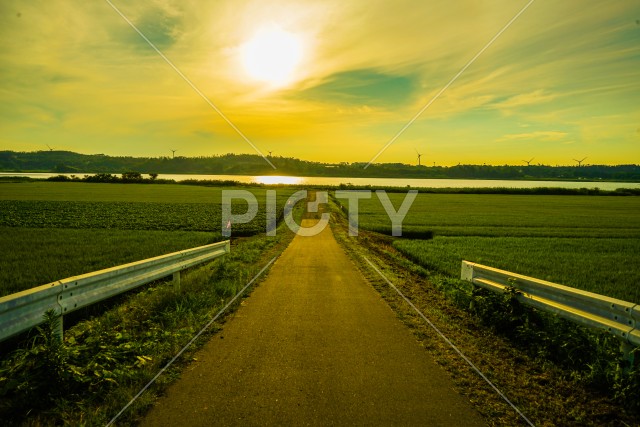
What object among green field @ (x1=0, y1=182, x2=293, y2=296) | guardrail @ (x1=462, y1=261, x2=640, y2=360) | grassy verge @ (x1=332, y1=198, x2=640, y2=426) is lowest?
green field @ (x1=0, y1=182, x2=293, y2=296)

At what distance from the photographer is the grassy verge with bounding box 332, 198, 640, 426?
4176mm

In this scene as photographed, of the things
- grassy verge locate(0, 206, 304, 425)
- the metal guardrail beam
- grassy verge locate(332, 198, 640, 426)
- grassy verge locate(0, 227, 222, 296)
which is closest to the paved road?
grassy verge locate(332, 198, 640, 426)

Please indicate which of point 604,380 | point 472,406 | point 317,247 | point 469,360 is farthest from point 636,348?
point 317,247

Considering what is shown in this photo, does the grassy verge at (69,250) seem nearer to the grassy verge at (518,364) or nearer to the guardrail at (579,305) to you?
the grassy verge at (518,364)

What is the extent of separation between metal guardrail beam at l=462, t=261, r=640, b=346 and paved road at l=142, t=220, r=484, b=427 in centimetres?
237

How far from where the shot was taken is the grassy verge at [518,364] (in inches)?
164

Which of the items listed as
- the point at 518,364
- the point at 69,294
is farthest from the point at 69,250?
the point at 518,364

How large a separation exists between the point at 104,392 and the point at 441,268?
10.9 meters

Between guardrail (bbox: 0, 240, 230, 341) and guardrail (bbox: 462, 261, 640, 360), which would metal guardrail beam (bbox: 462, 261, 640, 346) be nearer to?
guardrail (bbox: 462, 261, 640, 360)

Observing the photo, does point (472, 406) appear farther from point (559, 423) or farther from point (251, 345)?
point (251, 345)

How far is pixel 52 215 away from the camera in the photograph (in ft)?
97.8

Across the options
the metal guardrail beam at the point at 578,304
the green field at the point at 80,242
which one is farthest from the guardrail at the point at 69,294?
the metal guardrail beam at the point at 578,304

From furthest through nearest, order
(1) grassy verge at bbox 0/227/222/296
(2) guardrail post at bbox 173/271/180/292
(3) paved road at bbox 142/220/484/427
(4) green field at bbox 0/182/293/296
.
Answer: (4) green field at bbox 0/182/293/296 < (1) grassy verge at bbox 0/227/222/296 < (2) guardrail post at bbox 173/271/180/292 < (3) paved road at bbox 142/220/484/427

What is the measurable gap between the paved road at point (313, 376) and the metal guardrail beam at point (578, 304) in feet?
7.76
